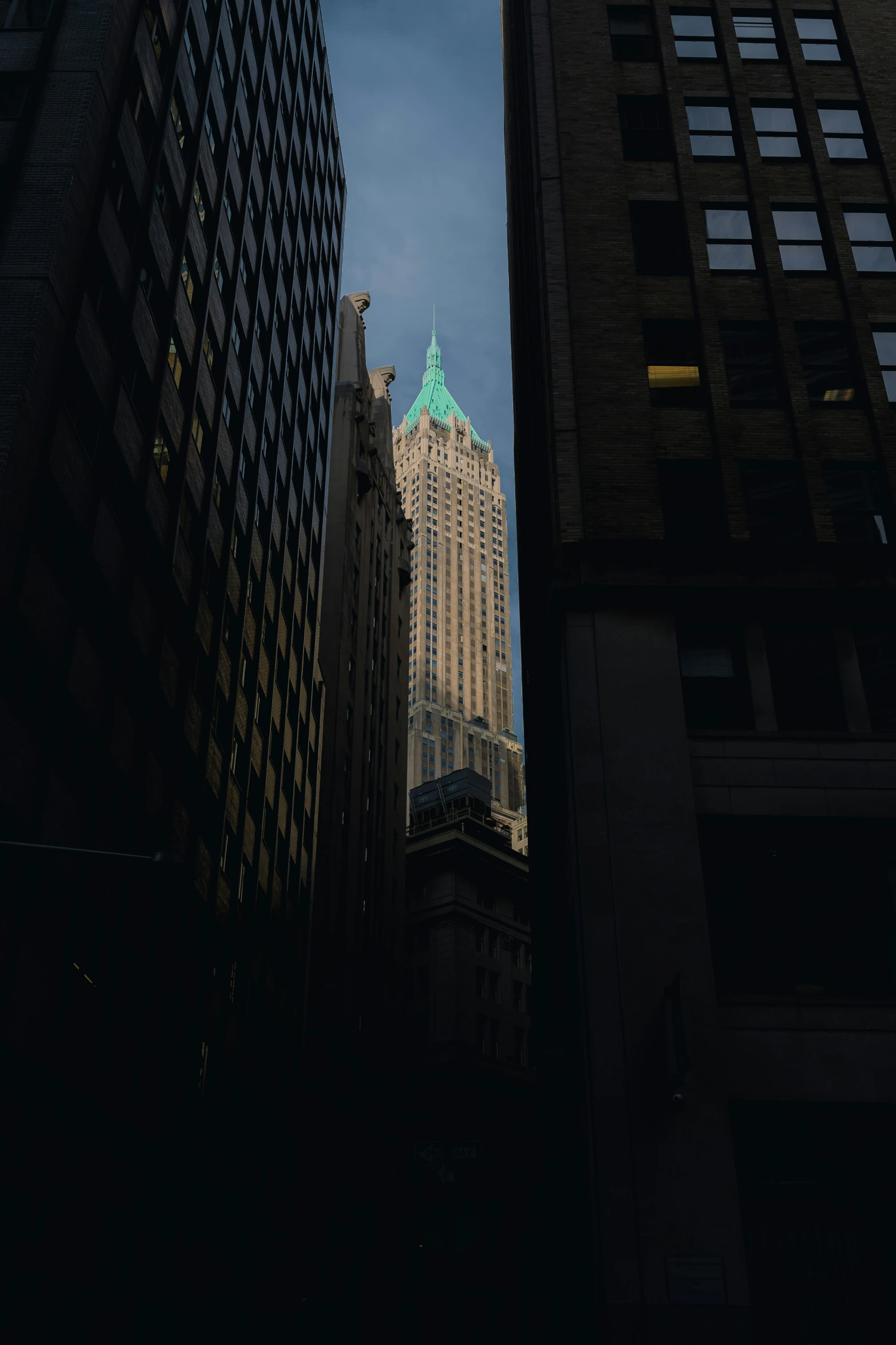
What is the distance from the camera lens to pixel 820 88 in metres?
32.8

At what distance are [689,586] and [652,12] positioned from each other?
75.3 ft

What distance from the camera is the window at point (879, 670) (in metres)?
22.7

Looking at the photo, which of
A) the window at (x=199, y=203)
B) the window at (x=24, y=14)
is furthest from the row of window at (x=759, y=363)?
the window at (x=24, y=14)

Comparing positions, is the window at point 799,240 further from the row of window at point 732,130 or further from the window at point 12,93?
the window at point 12,93

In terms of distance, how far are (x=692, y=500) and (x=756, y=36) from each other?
18887 mm

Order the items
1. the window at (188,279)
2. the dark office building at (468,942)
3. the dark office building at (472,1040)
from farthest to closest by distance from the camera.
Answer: the dark office building at (468,942), the dark office building at (472,1040), the window at (188,279)

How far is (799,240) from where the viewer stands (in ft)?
98.3

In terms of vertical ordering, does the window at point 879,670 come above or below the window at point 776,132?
below

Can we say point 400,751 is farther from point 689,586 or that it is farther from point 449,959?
point 689,586

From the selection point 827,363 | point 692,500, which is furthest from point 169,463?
point 827,363

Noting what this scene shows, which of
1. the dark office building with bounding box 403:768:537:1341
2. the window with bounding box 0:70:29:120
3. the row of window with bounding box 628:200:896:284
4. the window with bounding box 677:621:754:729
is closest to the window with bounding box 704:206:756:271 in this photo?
the row of window with bounding box 628:200:896:284

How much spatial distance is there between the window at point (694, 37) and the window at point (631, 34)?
0.84m

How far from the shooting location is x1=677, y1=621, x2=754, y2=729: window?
2295 cm

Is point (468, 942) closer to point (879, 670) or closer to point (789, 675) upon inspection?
point (789, 675)
